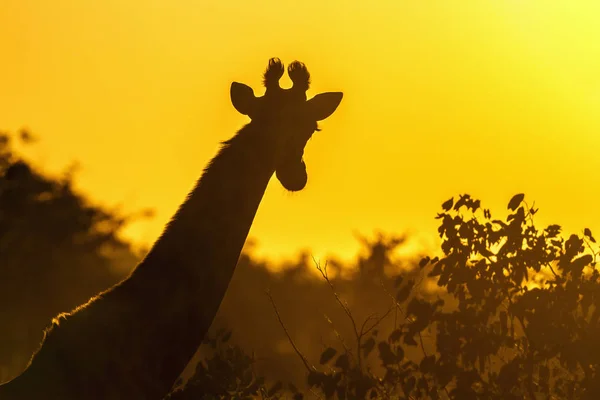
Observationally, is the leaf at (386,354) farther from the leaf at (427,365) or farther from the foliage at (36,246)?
→ the foliage at (36,246)

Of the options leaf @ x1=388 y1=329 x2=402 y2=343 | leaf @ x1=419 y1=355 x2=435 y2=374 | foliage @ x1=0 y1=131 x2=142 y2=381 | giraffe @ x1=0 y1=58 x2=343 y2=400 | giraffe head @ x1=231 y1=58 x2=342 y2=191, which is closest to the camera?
giraffe @ x1=0 y1=58 x2=343 y2=400

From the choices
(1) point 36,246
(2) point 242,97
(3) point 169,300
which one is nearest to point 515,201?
(2) point 242,97

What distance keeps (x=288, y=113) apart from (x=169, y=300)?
2113mm

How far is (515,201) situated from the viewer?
905 cm

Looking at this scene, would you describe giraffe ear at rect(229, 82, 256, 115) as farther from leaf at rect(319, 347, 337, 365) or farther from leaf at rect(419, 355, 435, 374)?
leaf at rect(419, 355, 435, 374)

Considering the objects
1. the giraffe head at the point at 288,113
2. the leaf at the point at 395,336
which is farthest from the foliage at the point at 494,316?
the giraffe head at the point at 288,113

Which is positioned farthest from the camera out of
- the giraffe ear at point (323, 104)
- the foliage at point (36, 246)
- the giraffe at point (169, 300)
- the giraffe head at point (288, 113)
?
the foliage at point (36, 246)

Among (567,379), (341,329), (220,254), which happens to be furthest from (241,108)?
(341,329)

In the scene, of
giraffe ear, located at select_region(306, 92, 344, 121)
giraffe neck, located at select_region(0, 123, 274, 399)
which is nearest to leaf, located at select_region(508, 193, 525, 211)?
giraffe ear, located at select_region(306, 92, 344, 121)

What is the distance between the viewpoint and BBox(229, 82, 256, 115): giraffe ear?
9109 mm

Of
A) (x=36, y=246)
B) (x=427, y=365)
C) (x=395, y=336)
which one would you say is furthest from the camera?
(x=36, y=246)

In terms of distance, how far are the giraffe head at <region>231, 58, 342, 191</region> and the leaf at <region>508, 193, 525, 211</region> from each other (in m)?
1.55

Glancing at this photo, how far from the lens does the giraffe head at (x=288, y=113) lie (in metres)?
8.77

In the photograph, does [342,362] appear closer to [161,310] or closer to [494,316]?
[494,316]
